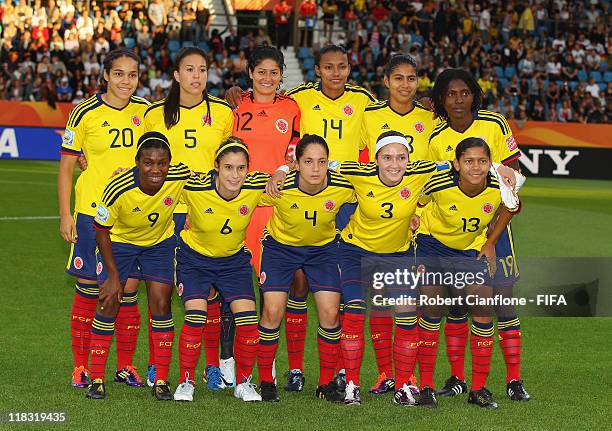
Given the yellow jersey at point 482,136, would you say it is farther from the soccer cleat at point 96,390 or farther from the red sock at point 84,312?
the soccer cleat at point 96,390

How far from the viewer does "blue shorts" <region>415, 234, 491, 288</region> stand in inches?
305

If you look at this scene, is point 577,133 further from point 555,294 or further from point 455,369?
point 455,369

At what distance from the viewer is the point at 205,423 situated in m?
6.97

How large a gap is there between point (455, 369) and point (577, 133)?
61.4 feet

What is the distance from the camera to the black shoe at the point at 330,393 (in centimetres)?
762

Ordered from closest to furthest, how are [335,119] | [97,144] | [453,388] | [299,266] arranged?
[299,266]
[453,388]
[97,144]
[335,119]

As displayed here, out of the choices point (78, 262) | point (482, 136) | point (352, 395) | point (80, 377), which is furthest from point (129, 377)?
Result: point (482, 136)

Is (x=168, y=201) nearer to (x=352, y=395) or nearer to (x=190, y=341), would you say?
(x=190, y=341)

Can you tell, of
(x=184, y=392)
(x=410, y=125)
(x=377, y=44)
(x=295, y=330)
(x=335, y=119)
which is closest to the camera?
(x=184, y=392)

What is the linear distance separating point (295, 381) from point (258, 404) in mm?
570

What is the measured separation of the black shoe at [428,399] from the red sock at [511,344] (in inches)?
23.9

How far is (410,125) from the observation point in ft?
27.9

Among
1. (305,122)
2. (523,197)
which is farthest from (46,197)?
(305,122)

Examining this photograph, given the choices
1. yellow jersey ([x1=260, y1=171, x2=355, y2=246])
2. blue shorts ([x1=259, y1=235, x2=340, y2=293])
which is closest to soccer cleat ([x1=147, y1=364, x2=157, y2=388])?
blue shorts ([x1=259, y1=235, x2=340, y2=293])
